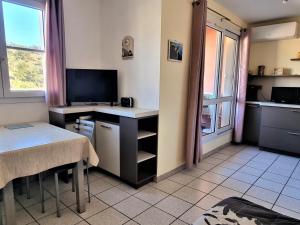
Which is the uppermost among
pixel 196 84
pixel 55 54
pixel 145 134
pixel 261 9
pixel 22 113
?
pixel 261 9

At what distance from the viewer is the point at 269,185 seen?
2629mm

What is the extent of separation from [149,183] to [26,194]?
1.42m

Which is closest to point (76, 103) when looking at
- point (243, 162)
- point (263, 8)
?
point (243, 162)

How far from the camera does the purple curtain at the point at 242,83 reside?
4.06 meters

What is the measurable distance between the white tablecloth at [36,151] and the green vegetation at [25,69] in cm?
70

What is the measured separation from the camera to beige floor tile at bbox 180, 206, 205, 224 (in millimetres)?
1920

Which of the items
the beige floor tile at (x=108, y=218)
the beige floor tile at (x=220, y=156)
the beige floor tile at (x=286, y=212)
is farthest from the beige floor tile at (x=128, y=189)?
the beige floor tile at (x=220, y=156)

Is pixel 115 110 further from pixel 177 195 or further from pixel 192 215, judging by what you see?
pixel 192 215

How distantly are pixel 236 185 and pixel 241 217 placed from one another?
169cm

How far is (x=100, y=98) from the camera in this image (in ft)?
9.71

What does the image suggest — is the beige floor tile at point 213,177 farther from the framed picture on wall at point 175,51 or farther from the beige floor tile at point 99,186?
the framed picture on wall at point 175,51

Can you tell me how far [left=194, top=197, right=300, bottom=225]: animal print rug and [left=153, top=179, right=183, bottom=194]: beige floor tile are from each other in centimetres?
132

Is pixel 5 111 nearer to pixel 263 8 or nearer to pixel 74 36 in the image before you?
pixel 74 36

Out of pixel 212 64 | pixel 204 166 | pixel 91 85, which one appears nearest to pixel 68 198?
pixel 91 85
